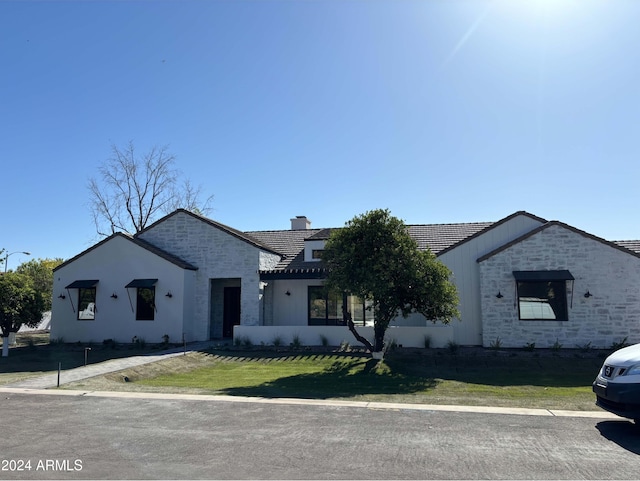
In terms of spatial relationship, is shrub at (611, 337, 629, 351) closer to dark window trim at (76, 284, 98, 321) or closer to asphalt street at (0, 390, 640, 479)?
asphalt street at (0, 390, 640, 479)

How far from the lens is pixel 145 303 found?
66.5ft

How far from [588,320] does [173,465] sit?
16153 mm

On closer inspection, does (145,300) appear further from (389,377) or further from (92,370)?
(389,377)

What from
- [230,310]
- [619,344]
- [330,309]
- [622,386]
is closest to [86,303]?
[230,310]

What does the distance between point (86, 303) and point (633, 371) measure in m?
21.4

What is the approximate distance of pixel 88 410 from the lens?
8.11 metres

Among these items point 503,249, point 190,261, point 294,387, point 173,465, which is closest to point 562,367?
point 503,249

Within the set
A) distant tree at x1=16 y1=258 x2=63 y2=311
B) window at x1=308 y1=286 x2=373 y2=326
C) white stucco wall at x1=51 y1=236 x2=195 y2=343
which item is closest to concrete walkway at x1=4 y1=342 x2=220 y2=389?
white stucco wall at x1=51 y1=236 x2=195 y2=343

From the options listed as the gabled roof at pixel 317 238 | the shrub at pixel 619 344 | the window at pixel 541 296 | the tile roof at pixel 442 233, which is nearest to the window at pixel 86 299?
the gabled roof at pixel 317 238

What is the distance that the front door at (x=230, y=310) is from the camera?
21.6m

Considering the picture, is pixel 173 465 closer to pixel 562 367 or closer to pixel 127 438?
pixel 127 438

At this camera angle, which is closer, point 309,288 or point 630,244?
point 630,244

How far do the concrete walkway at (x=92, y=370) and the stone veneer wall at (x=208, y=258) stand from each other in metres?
2.92

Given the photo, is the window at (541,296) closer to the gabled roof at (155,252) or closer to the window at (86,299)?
the gabled roof at (155,252)
